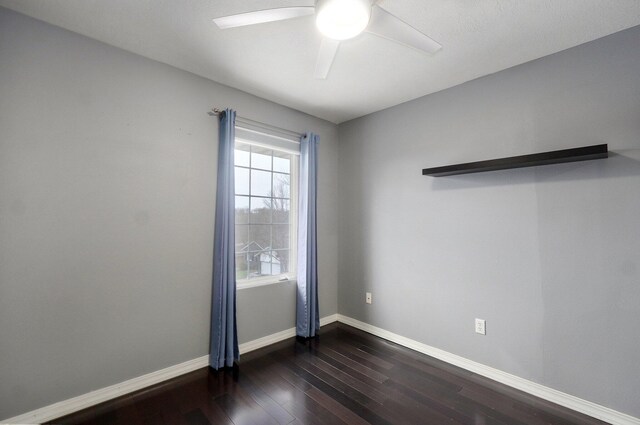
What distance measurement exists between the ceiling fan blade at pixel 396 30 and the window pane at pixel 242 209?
1899mm

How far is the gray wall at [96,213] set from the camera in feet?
5.79

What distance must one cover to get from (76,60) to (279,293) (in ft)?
8.39

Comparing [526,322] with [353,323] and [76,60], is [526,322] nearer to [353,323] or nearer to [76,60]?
[353,323]

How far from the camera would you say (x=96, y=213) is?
2023 millimetres

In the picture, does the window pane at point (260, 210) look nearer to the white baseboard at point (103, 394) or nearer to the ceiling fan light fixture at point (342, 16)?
the white baseboard at point (103, 394)

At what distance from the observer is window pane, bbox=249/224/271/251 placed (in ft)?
9.73

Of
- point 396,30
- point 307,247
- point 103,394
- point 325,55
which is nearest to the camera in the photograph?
point 396,30

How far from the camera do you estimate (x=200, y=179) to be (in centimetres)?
253

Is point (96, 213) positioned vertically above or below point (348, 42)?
below

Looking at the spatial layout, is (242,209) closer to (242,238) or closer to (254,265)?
(242,238)

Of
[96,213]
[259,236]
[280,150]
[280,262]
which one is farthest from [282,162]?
[96,213]

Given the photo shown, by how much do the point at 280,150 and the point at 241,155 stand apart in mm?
464

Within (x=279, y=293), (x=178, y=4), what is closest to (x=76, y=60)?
(x=178, y=4)

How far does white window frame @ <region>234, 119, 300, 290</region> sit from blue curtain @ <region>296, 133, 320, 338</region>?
10cm
